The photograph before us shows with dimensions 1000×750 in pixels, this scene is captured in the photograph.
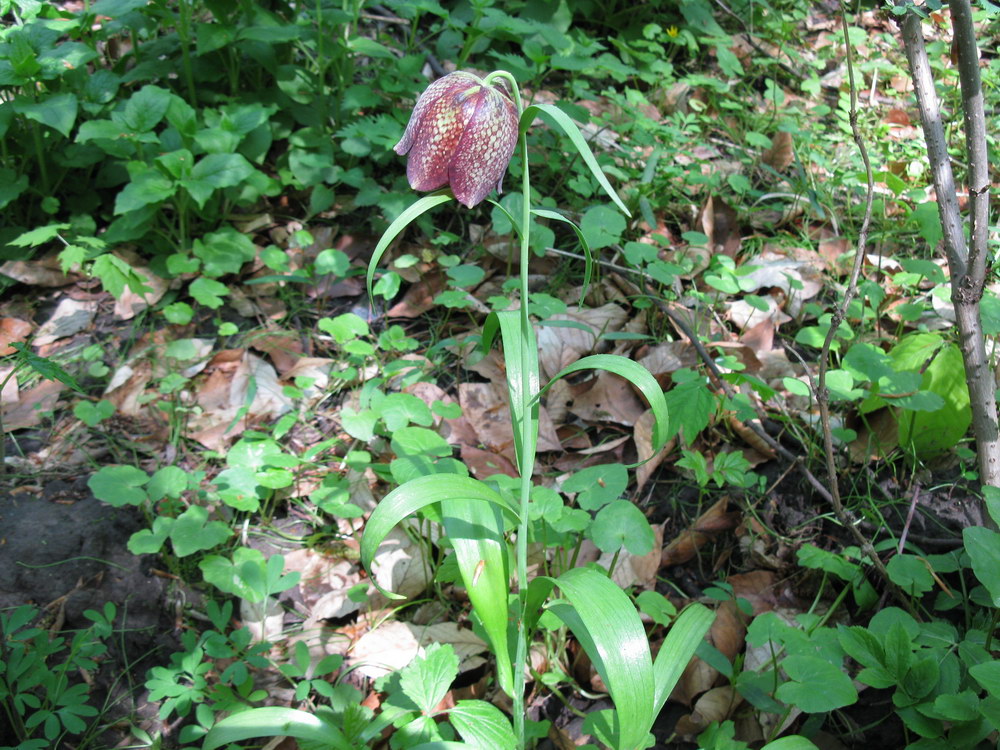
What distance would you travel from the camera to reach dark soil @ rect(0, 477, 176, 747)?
1.34 m

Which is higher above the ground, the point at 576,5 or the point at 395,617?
the point at 576,5

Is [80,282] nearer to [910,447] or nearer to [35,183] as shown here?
[35,183]

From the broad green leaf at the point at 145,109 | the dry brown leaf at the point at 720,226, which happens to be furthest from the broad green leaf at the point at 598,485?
the broad green leaf at the point at 145,109

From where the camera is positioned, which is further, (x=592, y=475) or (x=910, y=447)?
(x=910, y=447)

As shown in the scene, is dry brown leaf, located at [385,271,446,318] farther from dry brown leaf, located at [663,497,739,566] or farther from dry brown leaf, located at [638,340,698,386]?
dry brown leaf, located at [663,497,739,566]

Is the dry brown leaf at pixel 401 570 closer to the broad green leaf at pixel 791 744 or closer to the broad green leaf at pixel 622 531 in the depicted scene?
the broad green leaf at pixel 622 531

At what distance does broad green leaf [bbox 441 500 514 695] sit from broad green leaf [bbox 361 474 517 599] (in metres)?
0.12

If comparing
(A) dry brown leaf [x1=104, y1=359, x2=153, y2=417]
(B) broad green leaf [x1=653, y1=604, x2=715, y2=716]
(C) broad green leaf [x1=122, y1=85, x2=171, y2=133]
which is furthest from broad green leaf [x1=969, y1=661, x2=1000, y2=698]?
(C) broad green leaf [x1=122, y1=85, x2=171, y2=133]

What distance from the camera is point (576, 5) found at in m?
2.74

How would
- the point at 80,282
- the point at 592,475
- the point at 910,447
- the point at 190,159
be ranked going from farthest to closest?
the point at 80,282, the point at 190,159, the point at 910,447, the point at 592,475

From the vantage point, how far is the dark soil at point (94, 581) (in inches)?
52.8

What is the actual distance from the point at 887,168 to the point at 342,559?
76.9 inches

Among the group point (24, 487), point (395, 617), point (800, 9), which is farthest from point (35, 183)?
point (800, 9)

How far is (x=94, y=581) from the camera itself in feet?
4.78
